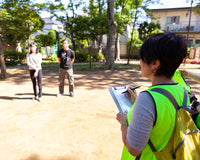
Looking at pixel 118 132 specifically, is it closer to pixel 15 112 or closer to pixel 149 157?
pixel 149 157

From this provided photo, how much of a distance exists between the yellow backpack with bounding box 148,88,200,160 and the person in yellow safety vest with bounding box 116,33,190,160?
27mm

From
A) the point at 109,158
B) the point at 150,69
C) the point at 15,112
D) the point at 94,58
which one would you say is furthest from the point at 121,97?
the point at 94,58

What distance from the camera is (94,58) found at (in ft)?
63.2

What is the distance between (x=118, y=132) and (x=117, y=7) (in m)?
17.5

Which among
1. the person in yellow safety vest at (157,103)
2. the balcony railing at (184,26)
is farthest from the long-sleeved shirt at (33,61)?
the balcony railing at (184,26)

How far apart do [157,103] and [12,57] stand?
15897 millimetres

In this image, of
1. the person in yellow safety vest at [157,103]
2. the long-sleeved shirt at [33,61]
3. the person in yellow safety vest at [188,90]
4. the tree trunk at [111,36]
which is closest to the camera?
the person in yellow safety vest at [157,103]

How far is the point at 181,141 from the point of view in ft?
2.86

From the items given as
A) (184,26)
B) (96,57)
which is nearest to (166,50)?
(96,57)

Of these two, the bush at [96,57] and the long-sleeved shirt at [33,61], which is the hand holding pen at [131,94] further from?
the bush at [96,57]

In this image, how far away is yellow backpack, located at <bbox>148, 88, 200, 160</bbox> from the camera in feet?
2.85

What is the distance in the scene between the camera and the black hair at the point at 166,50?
882 mm

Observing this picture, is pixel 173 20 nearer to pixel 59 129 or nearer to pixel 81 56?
pixel 81 56

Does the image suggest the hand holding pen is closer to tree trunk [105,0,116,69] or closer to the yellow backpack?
the yellow backpack
